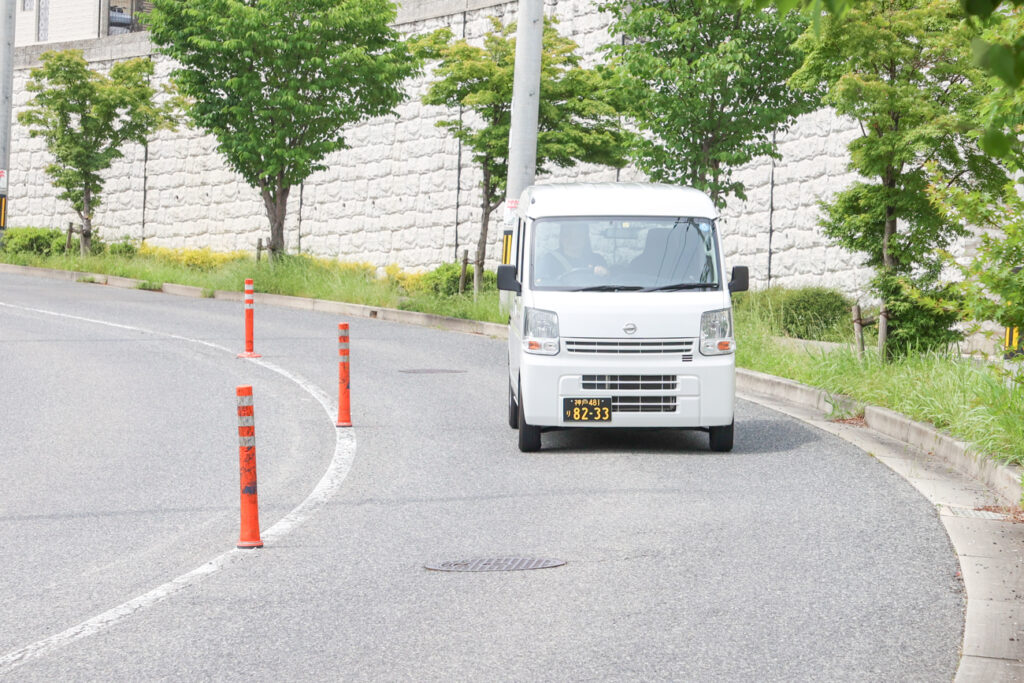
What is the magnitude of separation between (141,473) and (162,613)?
3855mm

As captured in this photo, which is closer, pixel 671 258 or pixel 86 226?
pixel 671 258

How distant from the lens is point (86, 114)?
3369 centimetres

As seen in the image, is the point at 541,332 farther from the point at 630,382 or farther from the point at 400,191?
the point at 400,191

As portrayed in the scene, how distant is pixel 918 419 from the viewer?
11.7 m

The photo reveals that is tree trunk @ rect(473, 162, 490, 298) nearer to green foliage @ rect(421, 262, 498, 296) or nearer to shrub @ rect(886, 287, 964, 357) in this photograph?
green foliage @ rect(421, 262, 498, 296)

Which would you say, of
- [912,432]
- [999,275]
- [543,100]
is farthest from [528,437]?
[543,100]

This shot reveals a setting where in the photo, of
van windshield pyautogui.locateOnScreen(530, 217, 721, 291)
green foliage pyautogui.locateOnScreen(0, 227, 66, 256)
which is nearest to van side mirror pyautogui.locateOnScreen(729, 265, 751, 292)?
van windshield pyautogui.locateOnScreen(530, 217, 721, 291)

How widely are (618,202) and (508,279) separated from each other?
1.21 m

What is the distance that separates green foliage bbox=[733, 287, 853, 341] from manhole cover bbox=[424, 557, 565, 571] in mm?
11577

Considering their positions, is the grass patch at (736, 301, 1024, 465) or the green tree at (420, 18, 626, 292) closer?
the grass patch at (736, 301, 1024, 465)

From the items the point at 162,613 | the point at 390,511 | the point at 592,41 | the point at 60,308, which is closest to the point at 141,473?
the point at 390,511

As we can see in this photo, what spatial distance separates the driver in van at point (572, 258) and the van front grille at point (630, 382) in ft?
3.45

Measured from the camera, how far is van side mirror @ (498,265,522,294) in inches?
455

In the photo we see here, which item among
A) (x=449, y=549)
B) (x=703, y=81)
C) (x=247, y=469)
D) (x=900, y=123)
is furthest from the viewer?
(x=703, y=81)
